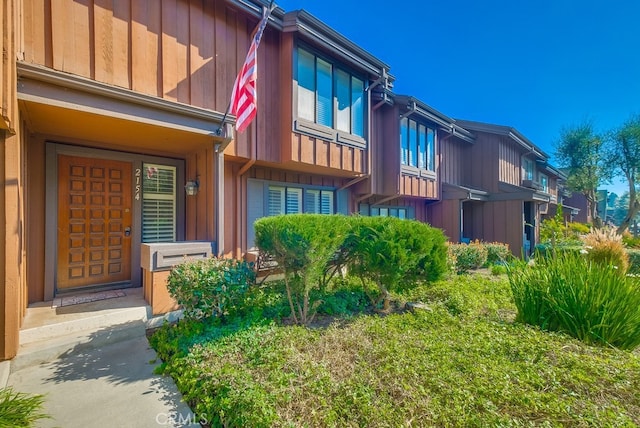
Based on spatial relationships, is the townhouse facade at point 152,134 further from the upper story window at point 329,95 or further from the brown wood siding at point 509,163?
the brown wood siding at point 509,163

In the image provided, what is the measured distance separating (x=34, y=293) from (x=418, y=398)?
613cm

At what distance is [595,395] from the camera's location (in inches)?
99.0

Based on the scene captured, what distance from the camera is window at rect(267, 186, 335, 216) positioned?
23.9 ft

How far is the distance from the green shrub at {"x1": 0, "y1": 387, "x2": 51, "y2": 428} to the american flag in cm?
435

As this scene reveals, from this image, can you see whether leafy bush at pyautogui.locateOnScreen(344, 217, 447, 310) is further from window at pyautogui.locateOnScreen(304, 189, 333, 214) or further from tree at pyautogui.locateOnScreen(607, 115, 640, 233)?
tree at pyautogui.locateOnScreen(607, 115, 640, 233)

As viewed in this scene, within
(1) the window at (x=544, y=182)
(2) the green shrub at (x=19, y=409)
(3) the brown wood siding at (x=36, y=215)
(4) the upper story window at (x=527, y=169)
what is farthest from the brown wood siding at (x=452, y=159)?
(2) the green shrub at (x=19, y=409)

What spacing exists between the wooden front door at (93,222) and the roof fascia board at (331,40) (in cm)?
483

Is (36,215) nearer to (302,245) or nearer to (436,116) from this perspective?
(302,245)

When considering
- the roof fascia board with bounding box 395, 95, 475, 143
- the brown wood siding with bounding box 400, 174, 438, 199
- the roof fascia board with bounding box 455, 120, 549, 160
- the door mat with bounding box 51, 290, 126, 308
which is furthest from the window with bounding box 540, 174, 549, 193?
the door mat with bounding box 51, 290, 126, 308

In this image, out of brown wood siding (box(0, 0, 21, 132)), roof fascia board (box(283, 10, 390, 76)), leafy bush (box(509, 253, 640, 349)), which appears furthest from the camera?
roof fascia board (box(283, 10, 390, 76))

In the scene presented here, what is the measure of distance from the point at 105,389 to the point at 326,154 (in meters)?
5.98

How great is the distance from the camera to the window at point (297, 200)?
728 cm

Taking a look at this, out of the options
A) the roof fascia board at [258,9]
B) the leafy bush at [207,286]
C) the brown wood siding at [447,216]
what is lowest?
the leafy bush at [207,286]

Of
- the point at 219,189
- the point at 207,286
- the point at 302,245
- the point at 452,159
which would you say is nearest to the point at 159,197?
the point at 219,189
